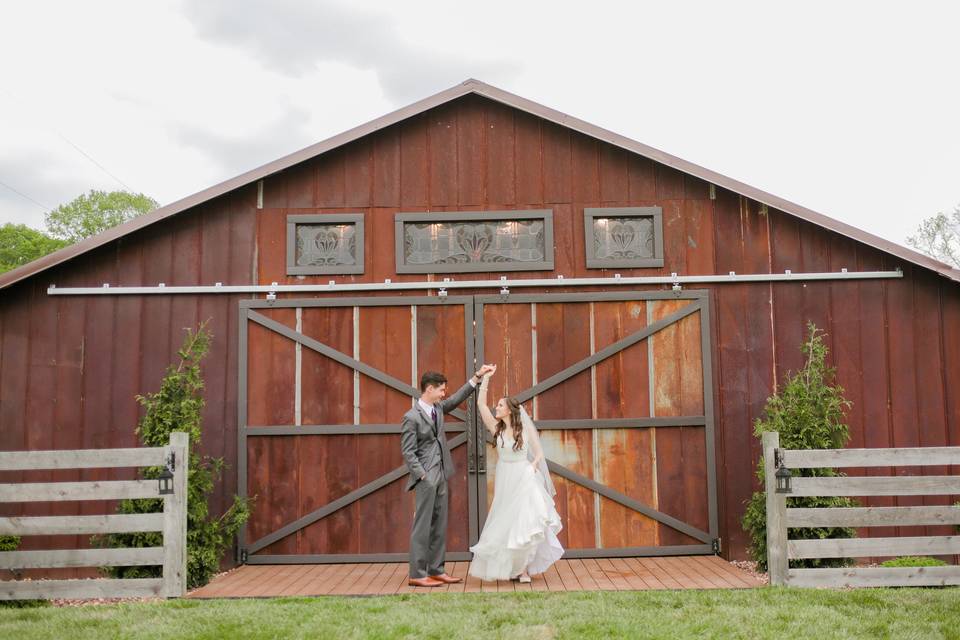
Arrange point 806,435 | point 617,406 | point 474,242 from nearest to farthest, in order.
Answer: point 806,435
point 617,406
point 474,242

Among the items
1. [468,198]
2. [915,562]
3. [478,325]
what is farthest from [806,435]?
[468,198]

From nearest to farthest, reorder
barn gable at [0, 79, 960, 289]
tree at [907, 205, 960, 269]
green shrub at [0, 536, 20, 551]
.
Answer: green shrub at [0, 536, 20, 551]
barn gable at [0, 79, 960, 289]
tree at [907, 205, 960, 269]

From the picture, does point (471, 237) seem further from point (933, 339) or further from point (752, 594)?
point (933, 339)

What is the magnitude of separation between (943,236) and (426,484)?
28968mm

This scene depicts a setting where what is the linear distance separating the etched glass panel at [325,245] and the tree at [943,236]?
27.3 meters

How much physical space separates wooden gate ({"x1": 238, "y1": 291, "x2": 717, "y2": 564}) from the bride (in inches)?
35.4

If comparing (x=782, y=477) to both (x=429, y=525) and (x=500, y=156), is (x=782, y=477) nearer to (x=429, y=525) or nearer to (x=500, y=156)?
(x=429, y=525)

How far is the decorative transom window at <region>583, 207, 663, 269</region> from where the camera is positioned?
329 inches

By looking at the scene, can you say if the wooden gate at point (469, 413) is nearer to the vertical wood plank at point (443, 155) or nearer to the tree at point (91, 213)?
the vertical wood plank at point (443, 155)

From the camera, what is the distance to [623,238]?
8.42 meters

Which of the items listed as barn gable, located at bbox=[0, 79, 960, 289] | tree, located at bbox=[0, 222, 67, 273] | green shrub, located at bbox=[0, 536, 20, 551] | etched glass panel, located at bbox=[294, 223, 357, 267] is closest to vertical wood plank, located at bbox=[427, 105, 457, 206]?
barn gable, located at bbox=[0, 79, 960, 289]

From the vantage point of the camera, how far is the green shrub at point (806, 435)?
277 inches

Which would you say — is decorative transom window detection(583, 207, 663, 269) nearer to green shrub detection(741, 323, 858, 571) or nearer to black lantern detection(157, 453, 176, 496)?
green shrub detection(741, 323, 858, 571)

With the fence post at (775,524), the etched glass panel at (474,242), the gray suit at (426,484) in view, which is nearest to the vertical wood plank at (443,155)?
the etched glass panel at (474,242)
